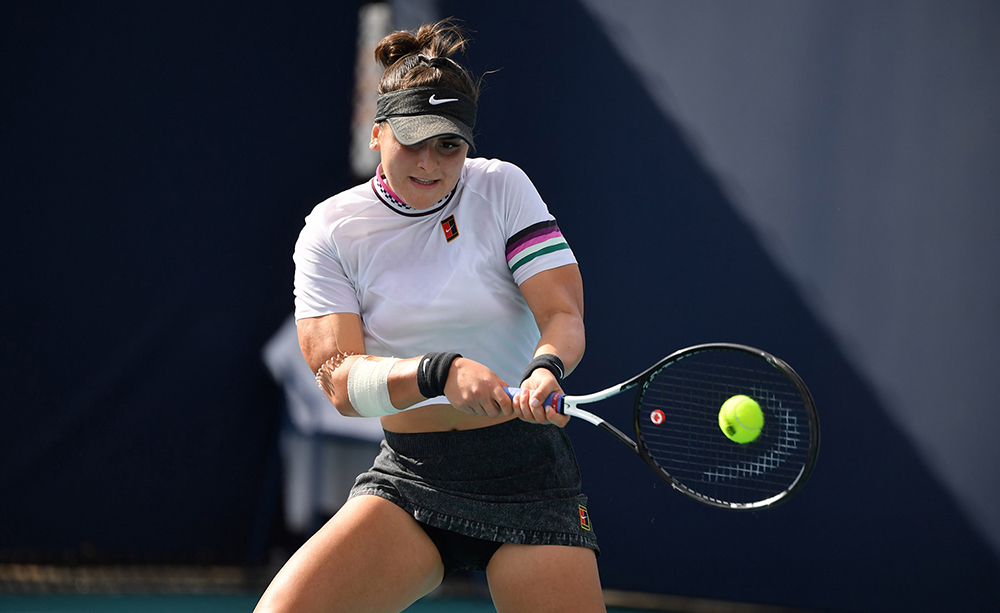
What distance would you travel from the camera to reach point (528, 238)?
6.29 ft

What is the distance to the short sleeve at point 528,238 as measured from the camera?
1.91 m

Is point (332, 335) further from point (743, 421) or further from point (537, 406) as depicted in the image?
point (743, 421)

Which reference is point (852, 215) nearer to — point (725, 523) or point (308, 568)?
point (725, 523)

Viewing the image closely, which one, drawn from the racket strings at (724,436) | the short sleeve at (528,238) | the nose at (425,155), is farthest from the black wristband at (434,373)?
the racket strings at (724,436)

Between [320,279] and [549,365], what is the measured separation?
0.52 m

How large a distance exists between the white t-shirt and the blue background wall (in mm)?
2083

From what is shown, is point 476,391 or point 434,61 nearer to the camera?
point 476,391

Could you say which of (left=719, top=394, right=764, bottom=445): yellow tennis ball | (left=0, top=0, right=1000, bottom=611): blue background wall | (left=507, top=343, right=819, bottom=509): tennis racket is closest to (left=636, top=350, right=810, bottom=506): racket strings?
(left=507, top=343, right=819, bottom=509): tennis racket

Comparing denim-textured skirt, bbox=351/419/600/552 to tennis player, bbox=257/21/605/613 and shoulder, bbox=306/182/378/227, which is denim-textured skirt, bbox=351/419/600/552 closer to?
tennis player, bbox=257/21/605/613

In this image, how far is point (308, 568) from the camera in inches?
66.7

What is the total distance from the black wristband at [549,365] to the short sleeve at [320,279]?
0.41 metres

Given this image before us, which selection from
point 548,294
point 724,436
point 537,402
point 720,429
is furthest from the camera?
point 724,436

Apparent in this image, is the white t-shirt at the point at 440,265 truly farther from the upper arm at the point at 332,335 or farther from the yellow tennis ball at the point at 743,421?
the yellow tennis ball at the point at 743,421

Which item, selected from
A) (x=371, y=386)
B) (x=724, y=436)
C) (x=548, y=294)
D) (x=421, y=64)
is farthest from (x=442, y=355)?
(x=724, y=436)
